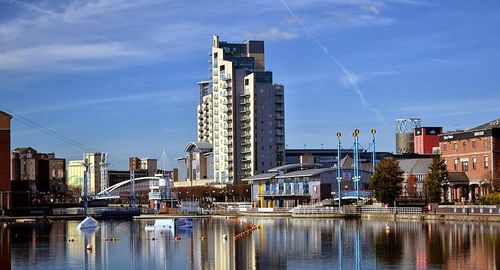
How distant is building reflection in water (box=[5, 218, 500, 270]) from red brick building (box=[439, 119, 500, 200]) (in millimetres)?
29894

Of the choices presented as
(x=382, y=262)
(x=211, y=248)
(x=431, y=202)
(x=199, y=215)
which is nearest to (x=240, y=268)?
(x=382, y=262)

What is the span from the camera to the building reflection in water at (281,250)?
60.3 metres

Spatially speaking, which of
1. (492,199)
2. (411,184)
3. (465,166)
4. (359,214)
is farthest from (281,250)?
(411,184)

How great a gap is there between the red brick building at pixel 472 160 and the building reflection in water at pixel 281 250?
29.9 meters

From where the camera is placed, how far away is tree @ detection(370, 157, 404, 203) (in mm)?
134125

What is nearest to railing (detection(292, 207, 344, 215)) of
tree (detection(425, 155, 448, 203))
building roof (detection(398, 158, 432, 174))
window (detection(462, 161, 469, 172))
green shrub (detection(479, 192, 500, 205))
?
tree (detection(425, 155, 448, 203))

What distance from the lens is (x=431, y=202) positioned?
128m

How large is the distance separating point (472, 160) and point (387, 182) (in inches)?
532

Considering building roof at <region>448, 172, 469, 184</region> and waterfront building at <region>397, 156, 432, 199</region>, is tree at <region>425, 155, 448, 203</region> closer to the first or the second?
building roof at <region>448, 172, 469, 184</region>

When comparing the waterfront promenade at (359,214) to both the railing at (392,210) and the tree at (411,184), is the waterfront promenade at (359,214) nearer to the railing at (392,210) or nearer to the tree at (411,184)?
the railing at (392,210)

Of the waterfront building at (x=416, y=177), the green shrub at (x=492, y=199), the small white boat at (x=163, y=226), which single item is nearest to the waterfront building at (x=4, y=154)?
the small white boat at (x=163, y=226)

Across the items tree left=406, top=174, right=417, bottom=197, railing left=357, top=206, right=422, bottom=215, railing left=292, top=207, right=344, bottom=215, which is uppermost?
tree left=406, top=174, right=417, bottom=197

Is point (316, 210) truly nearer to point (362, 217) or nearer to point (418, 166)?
point (362, 217)

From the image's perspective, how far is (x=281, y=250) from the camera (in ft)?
237
